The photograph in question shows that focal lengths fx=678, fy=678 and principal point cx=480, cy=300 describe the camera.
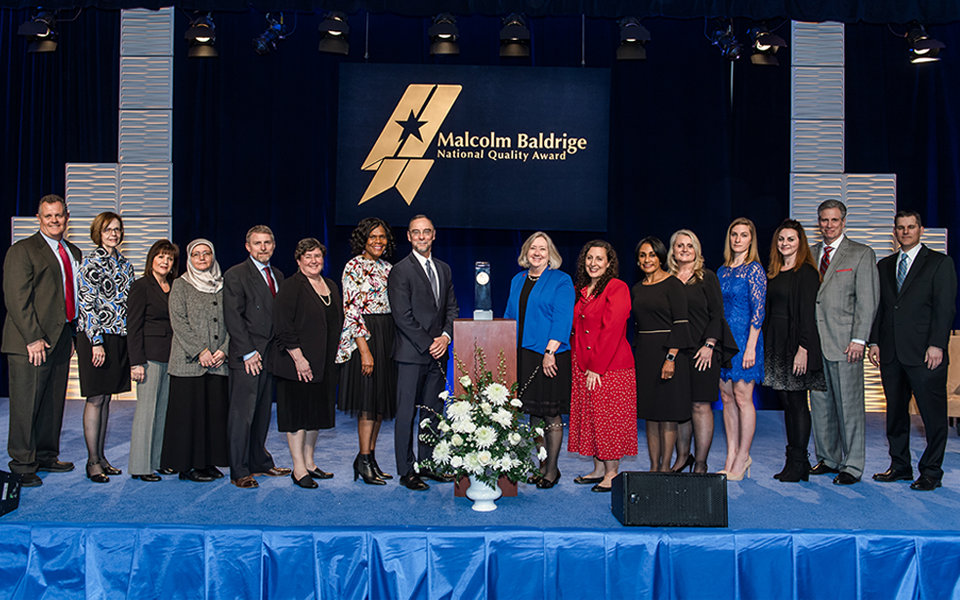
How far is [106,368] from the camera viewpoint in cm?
383

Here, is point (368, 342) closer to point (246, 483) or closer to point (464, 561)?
point (246, 483)

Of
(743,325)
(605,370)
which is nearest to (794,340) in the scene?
(743,325)

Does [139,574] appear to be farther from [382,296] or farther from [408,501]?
[382,296]

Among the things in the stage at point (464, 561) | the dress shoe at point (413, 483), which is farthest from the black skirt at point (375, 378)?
the stage at point (464, 561)

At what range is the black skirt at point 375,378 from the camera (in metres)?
3.76

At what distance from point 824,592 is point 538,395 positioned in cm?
159

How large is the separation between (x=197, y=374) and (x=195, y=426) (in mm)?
296

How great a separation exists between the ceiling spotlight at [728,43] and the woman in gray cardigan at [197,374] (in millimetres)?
4862

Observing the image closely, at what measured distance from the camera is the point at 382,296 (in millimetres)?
3764

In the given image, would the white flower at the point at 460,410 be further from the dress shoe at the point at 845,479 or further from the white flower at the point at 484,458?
the dress shoe at the point at 845,479

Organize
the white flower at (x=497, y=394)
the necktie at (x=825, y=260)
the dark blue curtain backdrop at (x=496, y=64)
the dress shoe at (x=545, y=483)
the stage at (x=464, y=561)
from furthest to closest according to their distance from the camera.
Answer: the dark blue curtain backdrop at (x=496, y=64) < the necktie at (x=825, y=260) < the dress shoe at (x=545, y=483) < the white flower at (x=497, y=394) < the stage at (x=464, y=561)

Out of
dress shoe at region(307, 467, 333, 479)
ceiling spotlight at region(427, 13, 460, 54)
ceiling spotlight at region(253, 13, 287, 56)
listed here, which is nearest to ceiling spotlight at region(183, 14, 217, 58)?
ceiling spotlight at region(253, 13, 287, 56)

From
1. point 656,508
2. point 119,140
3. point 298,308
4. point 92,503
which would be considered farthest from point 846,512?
point 119,140

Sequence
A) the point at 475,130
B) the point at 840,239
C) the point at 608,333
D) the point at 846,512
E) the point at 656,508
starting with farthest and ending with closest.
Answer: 1. the point at 475,130
2. the point at 840,239
3. the point at 608,333
4. the point at 846,512
5. the point at 656,508
